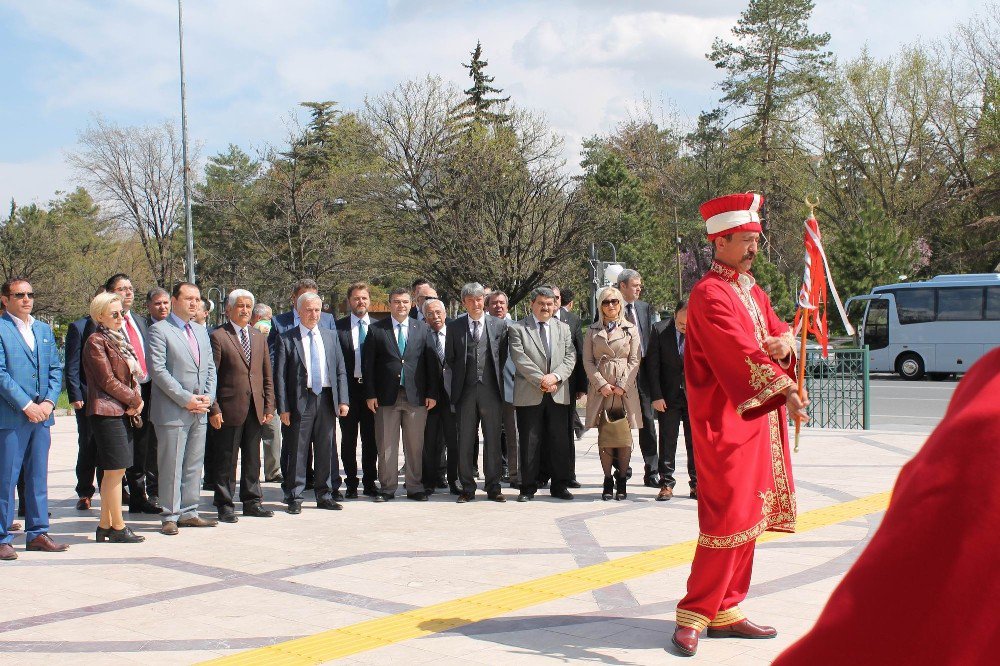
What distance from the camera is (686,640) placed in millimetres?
5289

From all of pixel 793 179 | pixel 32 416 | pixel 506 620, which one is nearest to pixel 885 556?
pixel 506 620

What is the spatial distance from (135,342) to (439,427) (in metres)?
3.05

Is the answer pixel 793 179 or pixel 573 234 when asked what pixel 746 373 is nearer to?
pixel 573 234

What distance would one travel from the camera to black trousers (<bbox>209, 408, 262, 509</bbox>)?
9.40 metres

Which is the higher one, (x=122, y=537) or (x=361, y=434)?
(x=361, y=434)

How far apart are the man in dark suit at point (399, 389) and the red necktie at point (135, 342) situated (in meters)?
2.12

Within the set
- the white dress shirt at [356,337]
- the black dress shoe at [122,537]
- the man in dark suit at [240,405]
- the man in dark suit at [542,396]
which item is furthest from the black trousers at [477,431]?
the black dress shoe at [122,537]

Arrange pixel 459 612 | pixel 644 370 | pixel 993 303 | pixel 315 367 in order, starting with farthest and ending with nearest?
pixel 993 303
pixel 644 370
pixel 315 367
pixel 459 612

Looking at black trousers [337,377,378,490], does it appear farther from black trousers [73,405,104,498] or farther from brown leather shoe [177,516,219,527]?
black trousers [73,405,104,498]

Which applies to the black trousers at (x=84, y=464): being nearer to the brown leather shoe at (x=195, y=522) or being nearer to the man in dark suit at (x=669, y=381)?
the brown leather shoe at (x=195, y=522)

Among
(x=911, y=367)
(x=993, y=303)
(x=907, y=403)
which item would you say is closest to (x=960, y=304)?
(x=993, y=303)

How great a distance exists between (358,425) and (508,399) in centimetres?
171

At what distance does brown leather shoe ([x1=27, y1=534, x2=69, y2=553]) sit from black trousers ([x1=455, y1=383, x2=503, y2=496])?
371 cm

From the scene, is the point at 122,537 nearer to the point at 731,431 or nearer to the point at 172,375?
the point at 172,375
